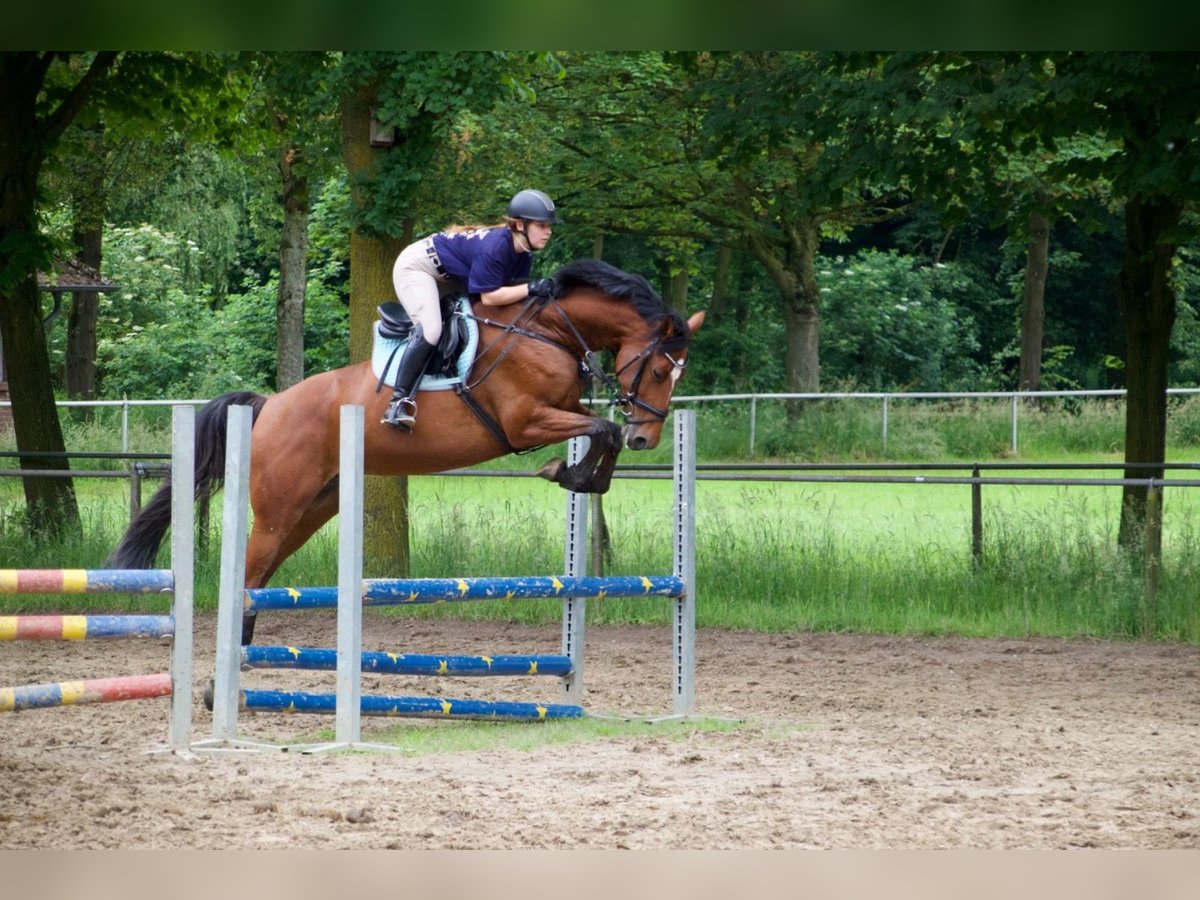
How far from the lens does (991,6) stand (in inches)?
195

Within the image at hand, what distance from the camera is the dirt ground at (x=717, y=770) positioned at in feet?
15.8

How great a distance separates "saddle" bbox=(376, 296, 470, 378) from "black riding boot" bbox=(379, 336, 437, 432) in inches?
2.5

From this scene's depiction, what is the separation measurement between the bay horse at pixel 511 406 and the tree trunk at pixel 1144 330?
525 cm

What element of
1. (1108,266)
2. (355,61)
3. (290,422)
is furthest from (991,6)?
(1108,266)

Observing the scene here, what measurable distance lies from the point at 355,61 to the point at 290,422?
→ 348 centimetres

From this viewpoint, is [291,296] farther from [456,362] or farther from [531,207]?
[531,207]

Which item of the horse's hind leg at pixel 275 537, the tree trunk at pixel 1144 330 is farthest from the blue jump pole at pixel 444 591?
the tree trunk at pixel 1144 330

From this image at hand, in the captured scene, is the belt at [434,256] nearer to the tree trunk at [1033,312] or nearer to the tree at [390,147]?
the tree at [390,147]

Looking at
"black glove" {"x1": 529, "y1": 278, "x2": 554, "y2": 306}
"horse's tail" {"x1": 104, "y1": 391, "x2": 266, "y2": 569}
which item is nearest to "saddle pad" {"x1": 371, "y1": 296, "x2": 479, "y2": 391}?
"black glove" {"x1": 529, "y1": 278, "x2": 554, "y2": 306}

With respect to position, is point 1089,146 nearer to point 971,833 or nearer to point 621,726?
point 621,726

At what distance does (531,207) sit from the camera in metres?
7.28

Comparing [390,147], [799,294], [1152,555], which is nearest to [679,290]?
[799,294]

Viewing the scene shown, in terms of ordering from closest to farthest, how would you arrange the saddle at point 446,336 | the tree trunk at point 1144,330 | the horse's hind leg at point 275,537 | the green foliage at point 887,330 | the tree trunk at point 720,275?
the saddle at point 446,336, the horse's hind leg at point 275,537, the tree trunk at point 1144,330, the tree trunk at point 720,275, the green foliage at point 887,330

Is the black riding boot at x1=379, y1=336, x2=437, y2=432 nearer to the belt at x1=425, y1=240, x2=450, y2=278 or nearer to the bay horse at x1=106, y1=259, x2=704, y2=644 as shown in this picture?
the bay horse at x1=106, y1=259, x2=704, y2=644
